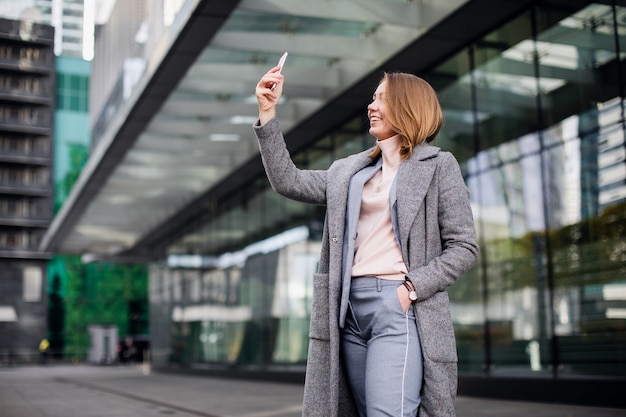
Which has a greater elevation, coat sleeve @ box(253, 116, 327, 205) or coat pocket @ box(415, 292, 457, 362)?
coat sleeve @ box(253, 116, 327, 205)

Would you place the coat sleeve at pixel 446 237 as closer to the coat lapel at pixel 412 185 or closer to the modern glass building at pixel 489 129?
the coat lapel at pixel 412 185

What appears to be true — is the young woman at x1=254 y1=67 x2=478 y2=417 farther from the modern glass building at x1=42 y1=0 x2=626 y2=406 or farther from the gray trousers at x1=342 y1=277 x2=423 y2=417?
the modern glass building at x1=42 y1=0 x2=626 y2=406

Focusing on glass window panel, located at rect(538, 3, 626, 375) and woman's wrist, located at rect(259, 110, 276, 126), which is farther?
glass window panel, located at rect(538, 3, 626, 375)

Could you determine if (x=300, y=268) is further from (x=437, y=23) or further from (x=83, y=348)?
(x=83, y=348)

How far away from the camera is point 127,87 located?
16.9 meters

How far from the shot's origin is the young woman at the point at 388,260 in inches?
94.4

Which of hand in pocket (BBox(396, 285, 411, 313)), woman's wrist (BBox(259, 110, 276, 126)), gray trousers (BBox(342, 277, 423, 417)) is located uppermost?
woman's wrist (BBox(259, 110, 276, 126))

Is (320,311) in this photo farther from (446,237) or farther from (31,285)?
(31,285)

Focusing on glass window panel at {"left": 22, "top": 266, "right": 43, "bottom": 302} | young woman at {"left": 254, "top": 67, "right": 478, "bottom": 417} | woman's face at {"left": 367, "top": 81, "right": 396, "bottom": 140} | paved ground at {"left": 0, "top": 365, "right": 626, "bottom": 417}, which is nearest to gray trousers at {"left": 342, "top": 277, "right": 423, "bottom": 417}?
young woman at {"left": 254, "top": 67, "right": 478, "bottom": 417}

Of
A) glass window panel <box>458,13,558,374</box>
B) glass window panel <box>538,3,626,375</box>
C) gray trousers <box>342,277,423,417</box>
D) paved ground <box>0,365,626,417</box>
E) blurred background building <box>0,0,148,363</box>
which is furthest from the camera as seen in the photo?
blurred background building <box>0,0,148,363</box>

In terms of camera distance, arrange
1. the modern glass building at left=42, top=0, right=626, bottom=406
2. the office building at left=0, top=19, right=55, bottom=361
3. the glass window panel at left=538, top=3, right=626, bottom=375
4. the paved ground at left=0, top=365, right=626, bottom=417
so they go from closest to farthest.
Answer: the paved ground at left=0, top=365, right=626, bottom=417, the glass window panel at left=538, top=3, right=626, bottom=375, the modern glass building at left=42, top=0, right=626, bottom=406, the office building at left=0, top=19, right=55, bottom=361

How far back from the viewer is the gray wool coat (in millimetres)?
2414

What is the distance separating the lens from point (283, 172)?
2693mm

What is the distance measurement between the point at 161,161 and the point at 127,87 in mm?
2761
